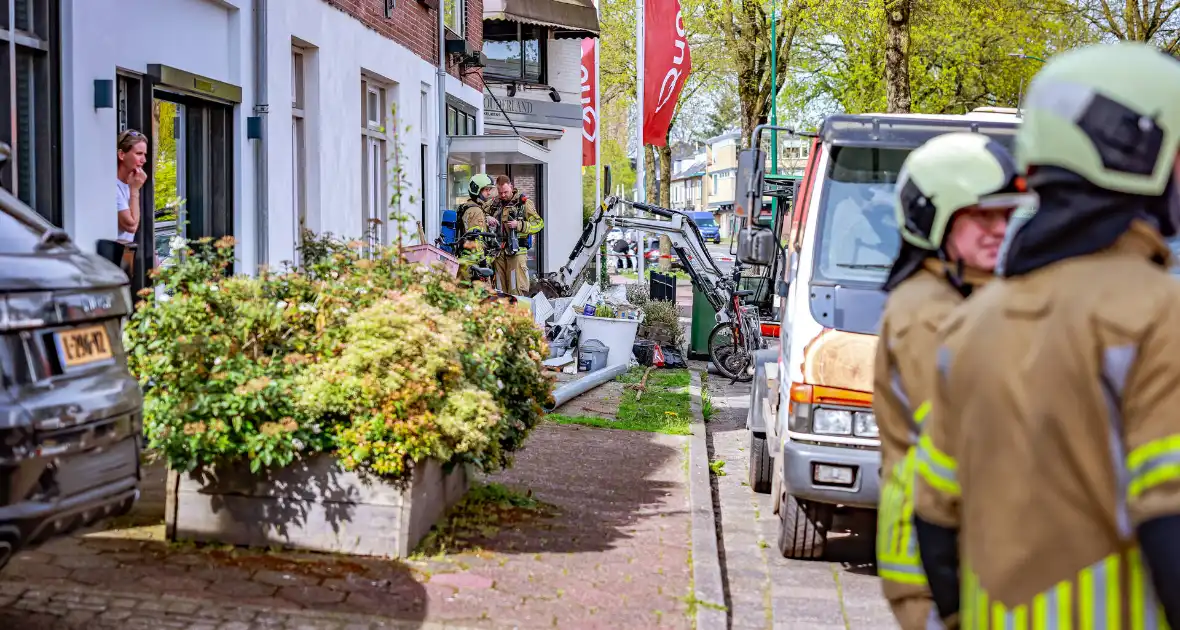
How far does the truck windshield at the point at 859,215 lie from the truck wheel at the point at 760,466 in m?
2.13

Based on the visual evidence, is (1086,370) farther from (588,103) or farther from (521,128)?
(521,128)

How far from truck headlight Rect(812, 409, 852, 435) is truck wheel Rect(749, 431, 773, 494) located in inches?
97.6

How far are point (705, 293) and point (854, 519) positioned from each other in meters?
8.93

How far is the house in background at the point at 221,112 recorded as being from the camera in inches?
320

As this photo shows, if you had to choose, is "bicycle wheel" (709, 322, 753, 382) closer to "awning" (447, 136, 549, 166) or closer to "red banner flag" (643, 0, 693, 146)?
"awning" (447, 136, 549, 166)

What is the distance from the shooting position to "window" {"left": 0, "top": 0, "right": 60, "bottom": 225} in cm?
771

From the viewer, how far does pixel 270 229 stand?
1180 cm

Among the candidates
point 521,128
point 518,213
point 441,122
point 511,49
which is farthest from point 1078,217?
point 511,49

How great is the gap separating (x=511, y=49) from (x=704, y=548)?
25338 millimetres

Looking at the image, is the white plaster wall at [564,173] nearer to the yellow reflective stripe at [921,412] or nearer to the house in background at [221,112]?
the house in background at [221,112]

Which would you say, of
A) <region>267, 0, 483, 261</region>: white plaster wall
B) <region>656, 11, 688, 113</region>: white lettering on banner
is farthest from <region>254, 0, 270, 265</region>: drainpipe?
<region>656, 11, 688, 113</region>: white lettering on banner

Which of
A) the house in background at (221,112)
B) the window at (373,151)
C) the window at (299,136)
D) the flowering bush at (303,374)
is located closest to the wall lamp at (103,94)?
the house in background at (221,112)

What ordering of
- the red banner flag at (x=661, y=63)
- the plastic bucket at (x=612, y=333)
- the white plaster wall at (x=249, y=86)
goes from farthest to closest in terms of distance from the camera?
the red banner flag at (x=661, y=63) < the plastic bucket at (x=612, y=333) < the white plaster wall at (x=249, y=86)

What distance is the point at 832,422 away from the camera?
6.40m
